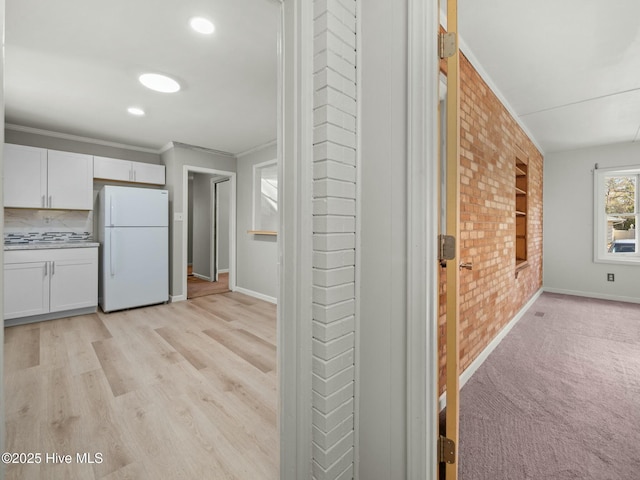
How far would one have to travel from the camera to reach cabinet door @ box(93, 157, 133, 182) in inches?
164

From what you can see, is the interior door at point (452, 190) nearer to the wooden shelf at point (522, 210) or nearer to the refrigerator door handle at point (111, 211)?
the wooden shelf at point (522, 210)

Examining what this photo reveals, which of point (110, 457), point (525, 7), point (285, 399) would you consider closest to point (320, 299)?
point (285, 399)

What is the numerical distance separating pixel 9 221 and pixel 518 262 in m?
6.79

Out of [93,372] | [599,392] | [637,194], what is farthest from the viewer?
[637,194]

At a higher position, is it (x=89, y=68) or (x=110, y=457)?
(x=89, y=68)

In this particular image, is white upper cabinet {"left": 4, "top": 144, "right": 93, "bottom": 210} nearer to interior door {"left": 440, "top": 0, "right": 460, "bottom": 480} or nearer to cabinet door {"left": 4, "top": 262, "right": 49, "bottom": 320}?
cabinet door {"left": 4, "top": 262, "right": 49, "bottom": 320}

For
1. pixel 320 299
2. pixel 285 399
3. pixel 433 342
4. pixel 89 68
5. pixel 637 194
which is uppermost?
pixel 89 68

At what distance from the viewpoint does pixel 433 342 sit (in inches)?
44.1

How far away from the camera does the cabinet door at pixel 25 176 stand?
3.53 m

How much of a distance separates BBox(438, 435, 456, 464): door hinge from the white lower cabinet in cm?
443

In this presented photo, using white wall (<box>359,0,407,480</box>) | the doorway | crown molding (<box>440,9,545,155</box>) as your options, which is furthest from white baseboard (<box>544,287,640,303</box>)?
the doorway

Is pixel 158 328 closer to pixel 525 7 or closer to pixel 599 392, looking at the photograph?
pixel 599 392

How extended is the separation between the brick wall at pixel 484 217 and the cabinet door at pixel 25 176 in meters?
4.77

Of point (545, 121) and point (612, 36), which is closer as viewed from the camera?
point (612, 36)
